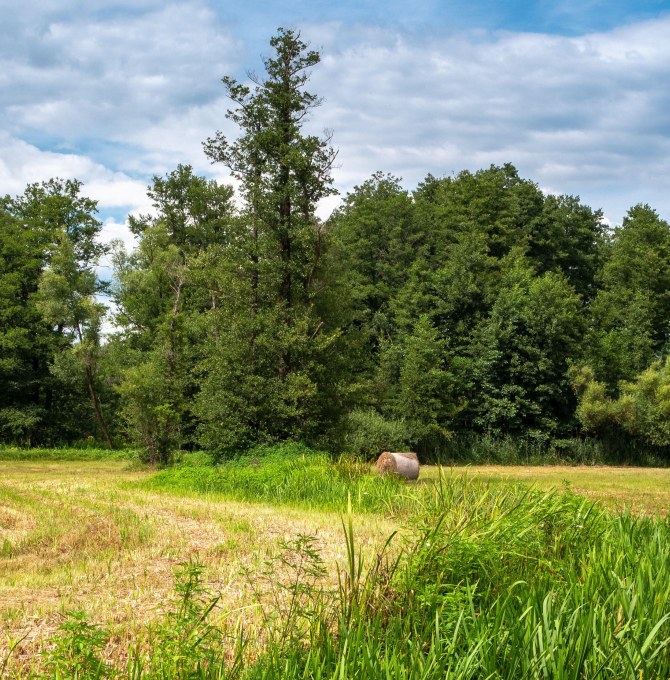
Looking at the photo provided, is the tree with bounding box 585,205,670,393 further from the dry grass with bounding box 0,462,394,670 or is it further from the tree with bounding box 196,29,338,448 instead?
the dry grass with bounding box 0,462,394,670

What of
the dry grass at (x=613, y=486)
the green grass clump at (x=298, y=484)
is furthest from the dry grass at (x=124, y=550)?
the dry grass at (x=613, y=486)

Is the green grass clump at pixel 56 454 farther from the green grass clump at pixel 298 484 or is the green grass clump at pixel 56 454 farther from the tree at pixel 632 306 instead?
the tree at pixel 632 306

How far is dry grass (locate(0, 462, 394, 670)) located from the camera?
472 cm

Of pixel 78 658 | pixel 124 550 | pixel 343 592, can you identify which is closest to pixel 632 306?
pixel 124 550

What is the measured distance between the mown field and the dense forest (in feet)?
37.5

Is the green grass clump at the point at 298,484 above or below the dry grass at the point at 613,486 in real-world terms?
above

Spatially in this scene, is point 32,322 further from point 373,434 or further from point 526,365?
point 526,365

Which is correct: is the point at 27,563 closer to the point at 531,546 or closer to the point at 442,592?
the point at 442,592

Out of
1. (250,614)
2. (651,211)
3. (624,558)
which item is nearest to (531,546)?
(624,558)

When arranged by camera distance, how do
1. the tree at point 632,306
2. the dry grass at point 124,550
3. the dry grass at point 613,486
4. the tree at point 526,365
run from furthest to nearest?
the tree at point 632,306 → the tree at point 526,365 → the dry grass at point 613,486 → the dry grass at point 124,550

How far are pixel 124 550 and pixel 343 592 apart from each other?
356 cm

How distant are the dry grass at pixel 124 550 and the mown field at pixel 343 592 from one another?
3 cm

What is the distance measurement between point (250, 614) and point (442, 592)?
151 cm

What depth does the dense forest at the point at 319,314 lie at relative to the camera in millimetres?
20969
